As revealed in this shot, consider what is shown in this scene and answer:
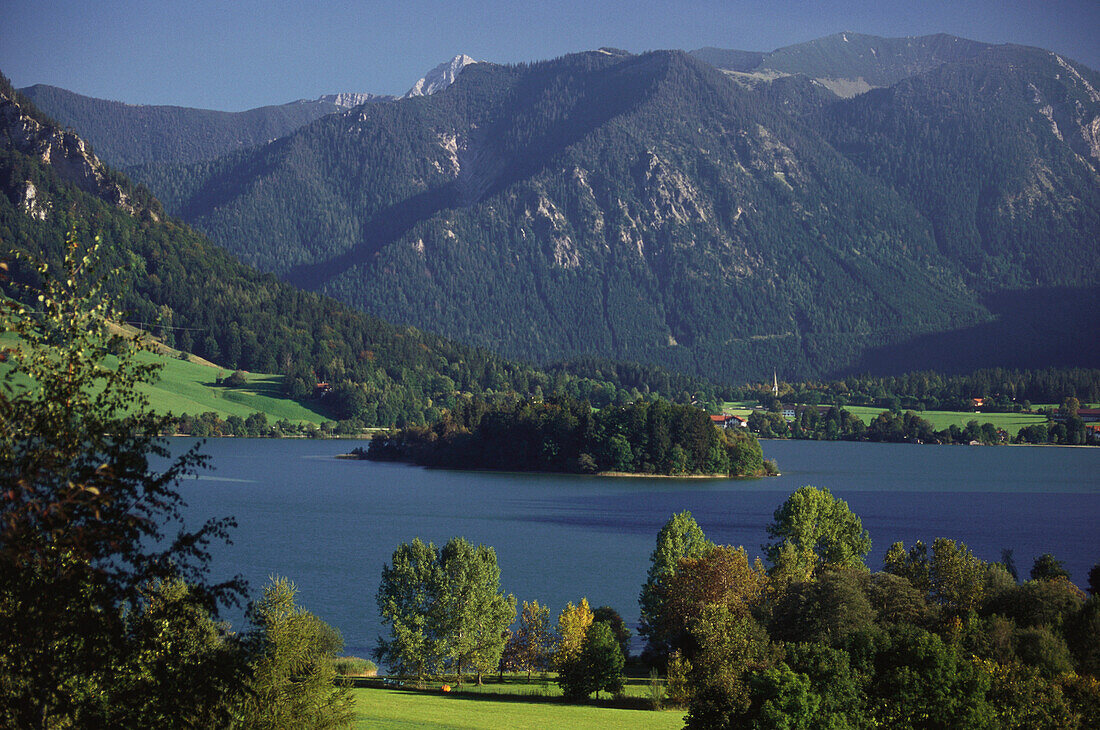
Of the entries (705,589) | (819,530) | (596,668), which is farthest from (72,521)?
(819,530)

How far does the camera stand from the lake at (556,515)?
73938 mm

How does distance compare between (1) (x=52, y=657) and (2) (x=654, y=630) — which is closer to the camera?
(1) (x=52, y=657)

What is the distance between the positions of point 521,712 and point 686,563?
1443 cm

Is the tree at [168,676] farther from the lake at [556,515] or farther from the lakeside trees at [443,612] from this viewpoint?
the lakeside trees at [443,612]

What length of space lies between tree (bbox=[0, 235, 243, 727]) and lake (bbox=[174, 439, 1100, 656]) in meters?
32.8

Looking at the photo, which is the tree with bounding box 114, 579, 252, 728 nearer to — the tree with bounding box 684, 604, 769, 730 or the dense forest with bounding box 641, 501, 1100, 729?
the dense forest with bounding box 641, 501, 1100, 729

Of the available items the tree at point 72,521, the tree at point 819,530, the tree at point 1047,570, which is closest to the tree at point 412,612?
the tree at point 819,530

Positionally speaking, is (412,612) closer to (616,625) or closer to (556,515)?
(616,625)

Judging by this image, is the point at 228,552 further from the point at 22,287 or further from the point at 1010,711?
the point at 22,287

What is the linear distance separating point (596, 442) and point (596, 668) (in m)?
109

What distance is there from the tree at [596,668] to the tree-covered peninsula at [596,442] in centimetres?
10525

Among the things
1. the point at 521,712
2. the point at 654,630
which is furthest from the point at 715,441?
the point at 521,712

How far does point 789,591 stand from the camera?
47.3m

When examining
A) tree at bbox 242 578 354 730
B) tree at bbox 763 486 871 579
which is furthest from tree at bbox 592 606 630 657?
tree at bbox 242 578 354 730
